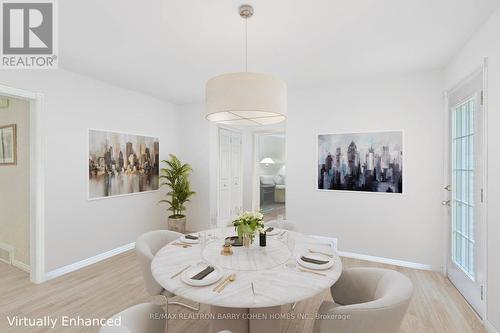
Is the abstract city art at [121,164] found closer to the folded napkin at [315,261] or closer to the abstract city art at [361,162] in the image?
the abstract city art at [361,162]

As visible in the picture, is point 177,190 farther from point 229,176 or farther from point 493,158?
point 493,158

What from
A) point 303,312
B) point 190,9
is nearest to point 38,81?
point 190,9

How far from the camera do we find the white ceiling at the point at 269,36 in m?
2.02

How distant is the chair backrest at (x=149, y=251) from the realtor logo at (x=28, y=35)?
216 cm

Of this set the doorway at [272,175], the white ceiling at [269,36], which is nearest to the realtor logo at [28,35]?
the white ceiling at [269,36]

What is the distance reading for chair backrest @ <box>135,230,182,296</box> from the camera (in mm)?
2053

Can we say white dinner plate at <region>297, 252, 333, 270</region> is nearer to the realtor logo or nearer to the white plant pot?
the realtor logo

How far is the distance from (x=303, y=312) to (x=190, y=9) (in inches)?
118

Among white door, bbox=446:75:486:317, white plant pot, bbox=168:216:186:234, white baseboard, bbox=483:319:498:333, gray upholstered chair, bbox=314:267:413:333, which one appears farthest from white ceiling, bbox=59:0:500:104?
white baseboard, bbox=483:319:498:333

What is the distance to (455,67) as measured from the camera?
114 inches

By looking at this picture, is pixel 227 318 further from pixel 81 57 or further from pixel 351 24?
pixel 81 57

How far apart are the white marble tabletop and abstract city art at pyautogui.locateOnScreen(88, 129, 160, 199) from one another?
233 centimetres

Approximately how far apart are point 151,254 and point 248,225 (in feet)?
3.06

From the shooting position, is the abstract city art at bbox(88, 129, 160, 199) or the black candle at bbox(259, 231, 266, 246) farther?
the abstract city art at bbox(88, 129, 160, 199)
